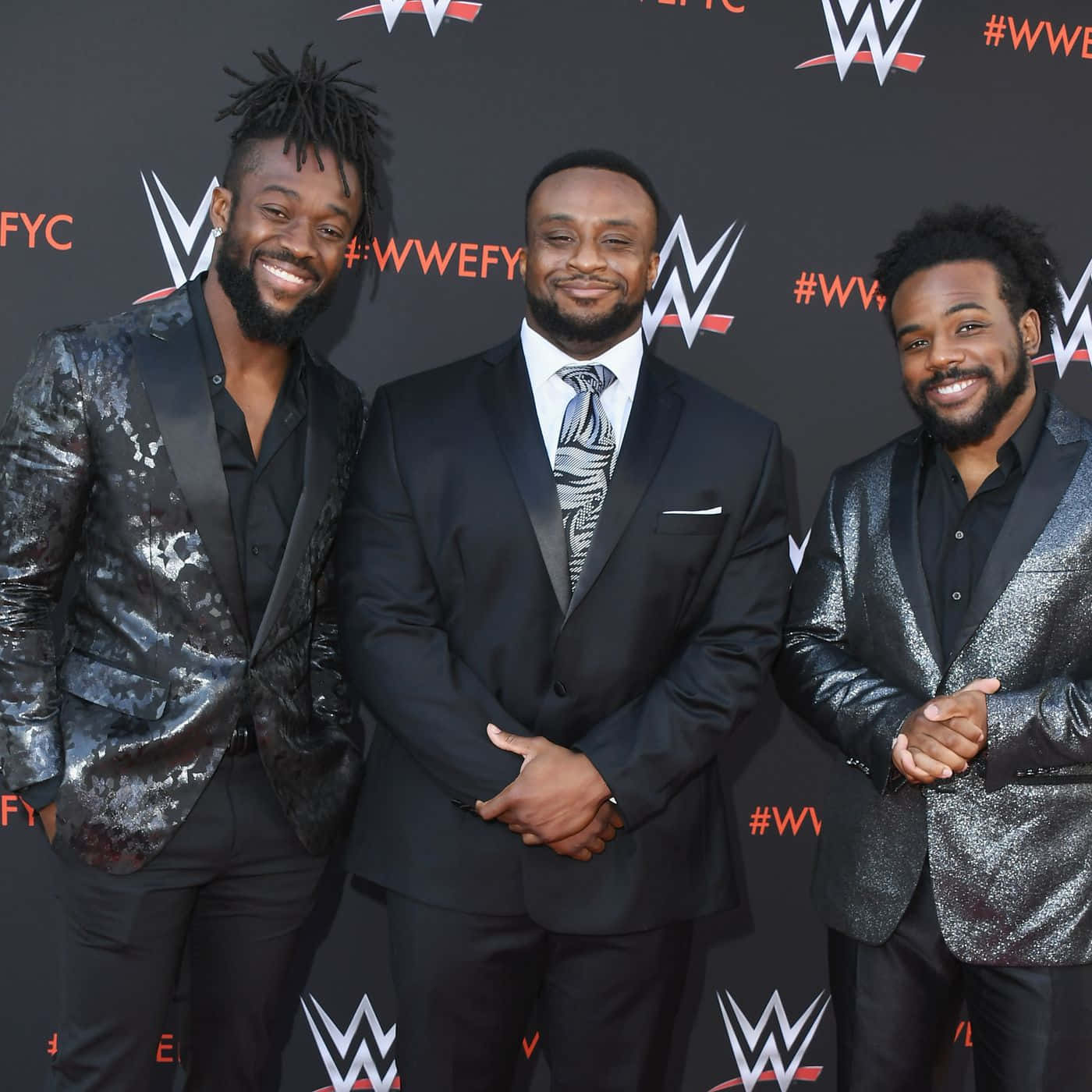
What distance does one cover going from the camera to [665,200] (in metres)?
3.12

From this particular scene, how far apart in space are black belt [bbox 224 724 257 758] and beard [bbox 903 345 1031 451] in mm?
1468

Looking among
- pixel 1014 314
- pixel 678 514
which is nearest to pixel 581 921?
pixel 678 514

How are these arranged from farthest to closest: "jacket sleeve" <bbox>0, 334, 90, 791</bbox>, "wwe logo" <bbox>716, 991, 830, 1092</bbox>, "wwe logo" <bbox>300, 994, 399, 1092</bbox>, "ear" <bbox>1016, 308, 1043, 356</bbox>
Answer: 1. "wwe logo" <bbox>716, 991, 830, 1092</bbox>
2. "wwe logo" <bbox>300, 994, 399, 1092</bbox>
3. "ear" <bbox>1016, 308, 1043, 356</bbox>
4. "jacket sleeve" <bbox>0, 334, 90, 791</bbox>

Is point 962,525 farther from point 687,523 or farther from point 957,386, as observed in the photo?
point 687,523

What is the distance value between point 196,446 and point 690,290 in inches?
61.6

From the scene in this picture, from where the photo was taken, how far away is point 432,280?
3051 mm

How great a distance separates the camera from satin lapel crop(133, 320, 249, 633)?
209 centimetres

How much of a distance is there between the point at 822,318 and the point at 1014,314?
89cm

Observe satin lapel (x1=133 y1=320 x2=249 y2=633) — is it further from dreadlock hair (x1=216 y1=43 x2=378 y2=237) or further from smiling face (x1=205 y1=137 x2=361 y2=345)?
dreadlock hair (x1=216 y1=43 x2=378 y2=237)

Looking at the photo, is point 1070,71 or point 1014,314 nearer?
point 1014,314

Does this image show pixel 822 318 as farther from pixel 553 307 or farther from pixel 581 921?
pixel 581 921

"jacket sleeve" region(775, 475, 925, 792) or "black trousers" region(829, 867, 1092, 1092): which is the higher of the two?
"jacket sleeve" region(775, 475, 925, 792)

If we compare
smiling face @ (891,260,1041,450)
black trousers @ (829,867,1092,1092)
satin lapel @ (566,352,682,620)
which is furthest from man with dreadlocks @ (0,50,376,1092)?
smiling face @ (891,260,1041,450)

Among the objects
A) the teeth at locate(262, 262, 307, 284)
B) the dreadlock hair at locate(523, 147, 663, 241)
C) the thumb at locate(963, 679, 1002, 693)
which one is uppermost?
the dreadlock hair at locate(523, 147, 663, 241)
